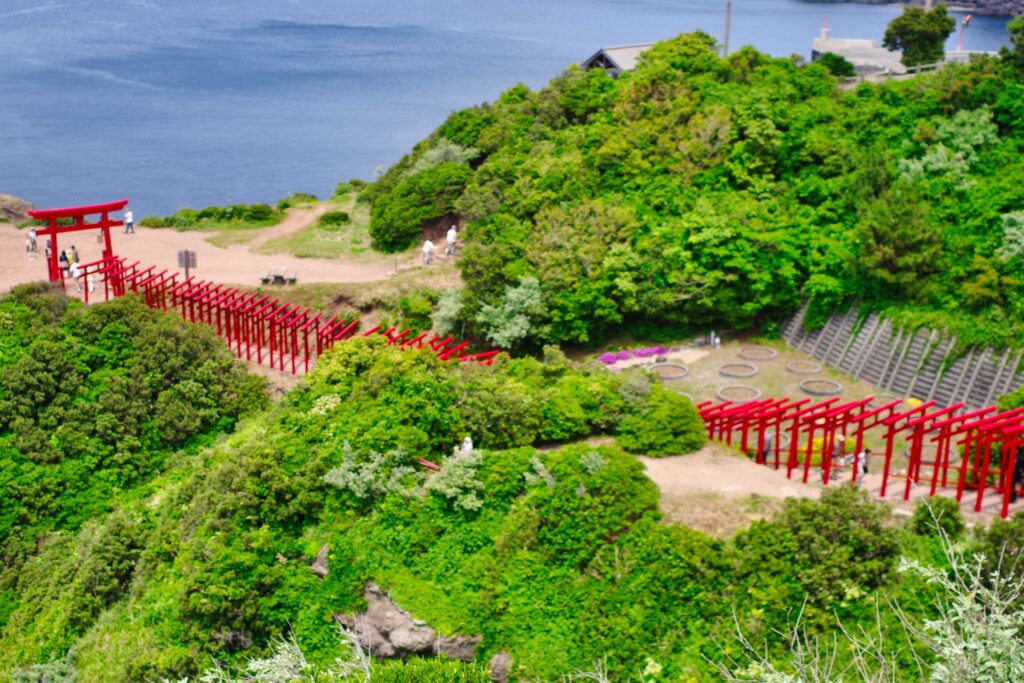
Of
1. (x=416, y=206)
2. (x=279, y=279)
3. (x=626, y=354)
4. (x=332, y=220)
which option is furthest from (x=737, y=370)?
(x=332, y=220)

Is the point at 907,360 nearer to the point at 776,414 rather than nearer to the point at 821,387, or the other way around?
the point at 821,387

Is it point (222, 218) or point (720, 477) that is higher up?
point (222, 218)

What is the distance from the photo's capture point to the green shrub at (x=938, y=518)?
25.8 m

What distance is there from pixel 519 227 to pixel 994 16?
95255 mm

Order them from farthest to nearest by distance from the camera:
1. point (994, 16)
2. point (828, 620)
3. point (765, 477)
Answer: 1. point (994, 16)
2. point (765, 477)
3. point (828, 620)

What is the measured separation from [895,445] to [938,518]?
6.99 meters

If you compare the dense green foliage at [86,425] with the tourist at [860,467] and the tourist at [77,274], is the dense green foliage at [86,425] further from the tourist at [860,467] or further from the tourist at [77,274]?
the tourist at [860,467]

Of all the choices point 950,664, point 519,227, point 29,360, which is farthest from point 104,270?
point 950,664

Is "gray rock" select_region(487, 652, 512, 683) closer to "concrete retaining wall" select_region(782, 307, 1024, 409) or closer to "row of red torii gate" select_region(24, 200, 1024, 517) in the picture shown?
"row of red torii gate" select_region(24, 200, 1024, 517)

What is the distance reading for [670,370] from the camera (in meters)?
38.0

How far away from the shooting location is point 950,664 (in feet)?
55.3

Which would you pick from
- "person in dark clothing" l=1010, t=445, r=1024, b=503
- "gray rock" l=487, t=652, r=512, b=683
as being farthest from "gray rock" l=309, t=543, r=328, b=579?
"person in dark clothing" l=1010, t=445, r=1024, b=503

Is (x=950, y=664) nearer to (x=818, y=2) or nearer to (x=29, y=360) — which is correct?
(x=29, y=360)

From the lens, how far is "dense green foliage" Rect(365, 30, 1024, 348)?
123ft
